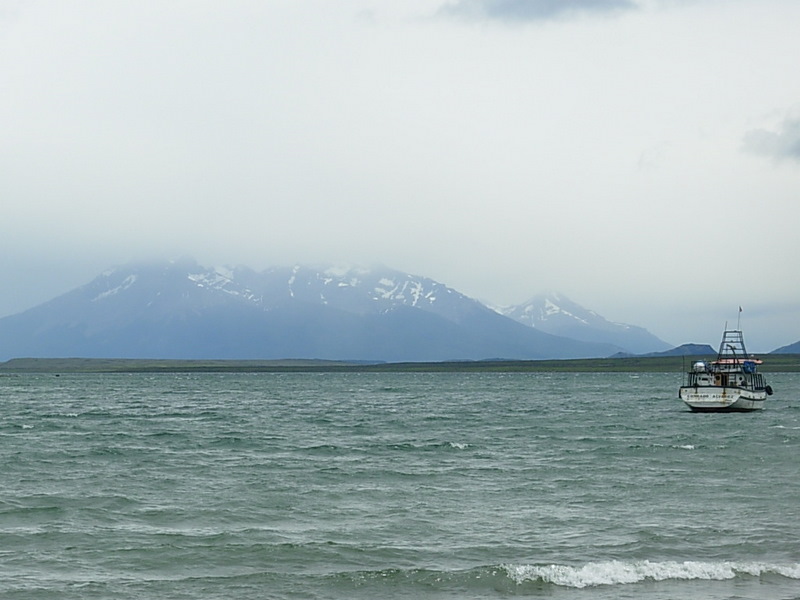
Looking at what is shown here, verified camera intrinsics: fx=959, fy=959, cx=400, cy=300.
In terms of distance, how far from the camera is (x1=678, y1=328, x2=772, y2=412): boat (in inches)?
3920

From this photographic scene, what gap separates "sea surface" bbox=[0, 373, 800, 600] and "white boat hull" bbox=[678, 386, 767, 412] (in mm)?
30160

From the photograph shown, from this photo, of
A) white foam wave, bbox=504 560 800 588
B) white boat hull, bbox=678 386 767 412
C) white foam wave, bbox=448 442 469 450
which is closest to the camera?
white foam wave, bbox=504 560 800 588

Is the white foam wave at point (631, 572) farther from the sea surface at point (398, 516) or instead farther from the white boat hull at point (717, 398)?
the white boat hull at point (717, 398)

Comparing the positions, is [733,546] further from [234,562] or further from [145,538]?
[145,538]

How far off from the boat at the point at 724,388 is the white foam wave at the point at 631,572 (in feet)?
246

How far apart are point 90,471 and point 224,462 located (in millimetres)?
7301

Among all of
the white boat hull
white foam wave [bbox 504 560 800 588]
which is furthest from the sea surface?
the white boat hull

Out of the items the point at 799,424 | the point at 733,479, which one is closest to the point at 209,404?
the point at 799,424

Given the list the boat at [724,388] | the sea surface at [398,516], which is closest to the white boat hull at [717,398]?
the boat at [724,388]

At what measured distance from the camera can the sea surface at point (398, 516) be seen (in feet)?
81.8

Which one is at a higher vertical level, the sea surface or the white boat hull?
the white boat hull

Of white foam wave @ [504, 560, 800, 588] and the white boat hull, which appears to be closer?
A: white foam wave @ [504, 560, 800, 588]

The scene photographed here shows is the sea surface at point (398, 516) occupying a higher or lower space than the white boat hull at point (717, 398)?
lower

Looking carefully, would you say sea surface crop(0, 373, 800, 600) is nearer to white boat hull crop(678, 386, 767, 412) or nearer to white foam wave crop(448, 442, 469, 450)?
white foam wave crop(448, 442, 469, 450)
